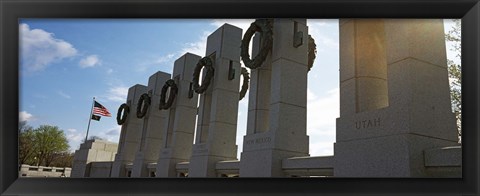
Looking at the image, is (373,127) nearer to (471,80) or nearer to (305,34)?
(471,80)

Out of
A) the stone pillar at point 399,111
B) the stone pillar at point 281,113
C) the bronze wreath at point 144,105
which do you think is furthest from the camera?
the bronze wreath at point 144,105

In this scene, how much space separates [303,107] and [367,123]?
3.38 metres

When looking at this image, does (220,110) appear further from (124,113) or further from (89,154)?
(89,154)

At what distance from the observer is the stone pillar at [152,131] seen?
673 inches

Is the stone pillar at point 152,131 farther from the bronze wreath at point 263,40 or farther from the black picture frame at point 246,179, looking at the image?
the black picture frame at point 246,179

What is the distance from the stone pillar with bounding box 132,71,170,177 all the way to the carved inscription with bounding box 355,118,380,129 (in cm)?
1163

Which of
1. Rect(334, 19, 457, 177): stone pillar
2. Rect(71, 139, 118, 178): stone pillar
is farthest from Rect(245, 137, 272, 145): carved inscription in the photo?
Rect(71, 139, 118, 178): stone pillar

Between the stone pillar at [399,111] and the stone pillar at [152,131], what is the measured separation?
11417mm

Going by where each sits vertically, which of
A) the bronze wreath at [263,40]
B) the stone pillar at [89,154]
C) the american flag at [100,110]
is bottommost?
the stone pillar at [89,154]

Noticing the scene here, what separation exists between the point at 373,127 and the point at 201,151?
7.30 meters

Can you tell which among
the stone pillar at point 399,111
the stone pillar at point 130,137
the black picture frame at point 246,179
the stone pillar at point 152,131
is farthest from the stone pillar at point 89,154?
the black picture frame at point 246,179

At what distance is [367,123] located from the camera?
20.2 ft
